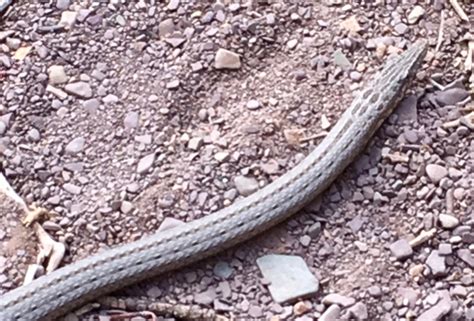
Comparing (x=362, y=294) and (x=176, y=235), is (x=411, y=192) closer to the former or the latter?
(x=362, y=294)

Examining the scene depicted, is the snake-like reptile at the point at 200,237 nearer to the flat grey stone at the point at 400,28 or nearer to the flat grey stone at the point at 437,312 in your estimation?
the flat grey stone at the point at 400,28

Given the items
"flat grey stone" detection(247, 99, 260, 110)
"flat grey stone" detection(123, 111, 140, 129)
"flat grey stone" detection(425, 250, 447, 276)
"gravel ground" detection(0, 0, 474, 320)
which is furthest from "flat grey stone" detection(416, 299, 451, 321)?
"flat grey stone" detection(123, 111, 140, 129)

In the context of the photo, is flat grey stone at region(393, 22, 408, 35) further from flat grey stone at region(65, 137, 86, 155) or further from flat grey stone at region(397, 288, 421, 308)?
flat grey stone at region(65, 137, 86, 155)

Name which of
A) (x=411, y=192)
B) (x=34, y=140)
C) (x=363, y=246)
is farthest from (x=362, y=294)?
(x=34, y=140)

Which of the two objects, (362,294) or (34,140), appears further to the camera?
(34,140)

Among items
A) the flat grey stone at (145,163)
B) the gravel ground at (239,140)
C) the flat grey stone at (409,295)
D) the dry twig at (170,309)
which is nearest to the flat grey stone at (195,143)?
the gravel ground at (239,140)

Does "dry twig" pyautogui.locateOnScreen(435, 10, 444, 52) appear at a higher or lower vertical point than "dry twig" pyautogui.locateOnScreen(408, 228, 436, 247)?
higher
